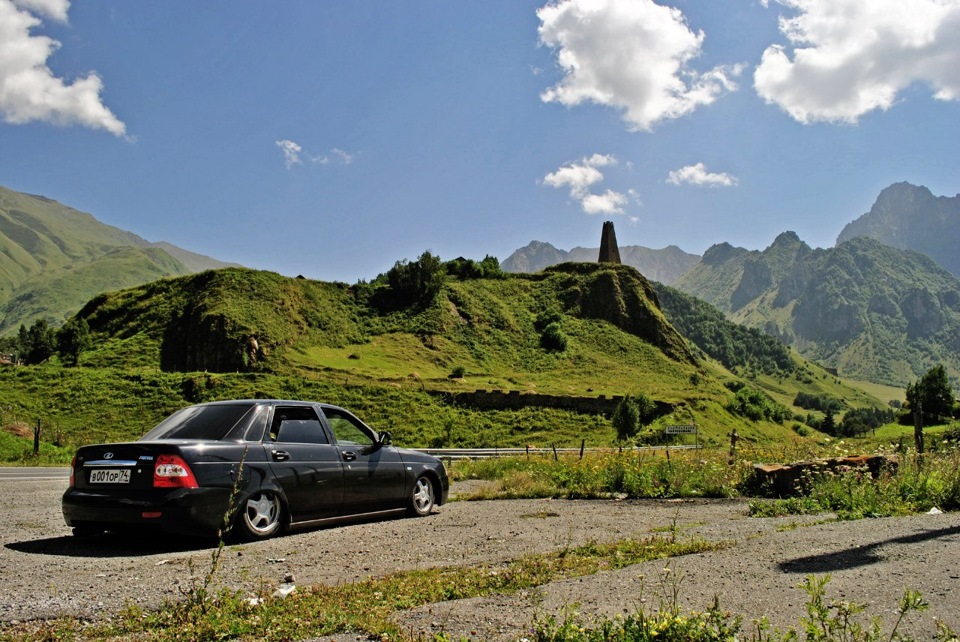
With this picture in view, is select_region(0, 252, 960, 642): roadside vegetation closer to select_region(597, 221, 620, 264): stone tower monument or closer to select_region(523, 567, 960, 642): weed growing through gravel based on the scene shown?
select_region(523, 567, 960, 642): weed growing through gravel

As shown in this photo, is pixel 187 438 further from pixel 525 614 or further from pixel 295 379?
pixel 295 379

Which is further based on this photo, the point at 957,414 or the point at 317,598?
the point at 957,414

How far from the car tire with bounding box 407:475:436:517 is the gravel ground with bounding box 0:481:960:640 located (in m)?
0.47

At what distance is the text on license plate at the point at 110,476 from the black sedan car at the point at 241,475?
11 millimetres

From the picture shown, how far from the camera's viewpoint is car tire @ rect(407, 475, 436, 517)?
33.9 ft

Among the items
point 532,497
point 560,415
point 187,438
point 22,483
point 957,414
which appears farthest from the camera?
point 560,415

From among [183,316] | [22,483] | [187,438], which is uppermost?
[183,316]

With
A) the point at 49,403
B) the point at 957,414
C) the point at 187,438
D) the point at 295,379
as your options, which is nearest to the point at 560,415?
the point at 295,379

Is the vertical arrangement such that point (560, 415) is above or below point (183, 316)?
below

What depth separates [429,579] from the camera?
220 inches

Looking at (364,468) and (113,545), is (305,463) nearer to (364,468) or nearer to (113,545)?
(364,468)

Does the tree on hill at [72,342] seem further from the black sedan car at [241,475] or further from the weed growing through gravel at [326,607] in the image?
the weed growing through gravel at [326,607]

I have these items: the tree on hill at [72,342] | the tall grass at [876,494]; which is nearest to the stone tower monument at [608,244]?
the tree on hill at [72,342]

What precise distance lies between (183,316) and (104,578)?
6631 cm
